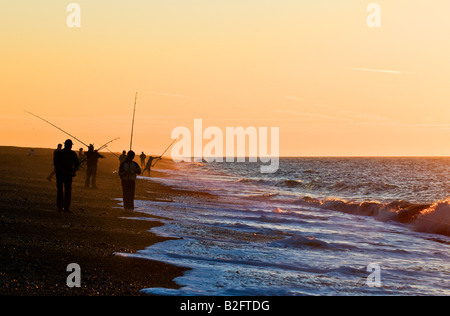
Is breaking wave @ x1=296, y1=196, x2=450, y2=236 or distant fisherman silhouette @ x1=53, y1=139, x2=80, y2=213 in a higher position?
distant fisherman silhouette @ x1=53, y1=139, x2=80, y2=213

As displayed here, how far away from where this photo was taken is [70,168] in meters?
13.6

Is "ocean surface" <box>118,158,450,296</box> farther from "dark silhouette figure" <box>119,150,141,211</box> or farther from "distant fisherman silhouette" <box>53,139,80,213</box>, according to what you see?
"distant fisherman silhouette" <box>53,139,80,213</box>

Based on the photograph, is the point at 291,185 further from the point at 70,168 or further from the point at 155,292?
the point at 155,292

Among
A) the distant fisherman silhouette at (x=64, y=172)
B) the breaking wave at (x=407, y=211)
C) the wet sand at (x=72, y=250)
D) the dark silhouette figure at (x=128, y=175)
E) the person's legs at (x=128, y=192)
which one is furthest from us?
the breaking wave at (x=407, y=211)

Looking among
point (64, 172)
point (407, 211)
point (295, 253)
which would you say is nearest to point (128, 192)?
point (64, 172)

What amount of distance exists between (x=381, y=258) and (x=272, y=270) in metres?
3.45

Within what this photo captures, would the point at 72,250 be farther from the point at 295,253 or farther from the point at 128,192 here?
the point at 128,192

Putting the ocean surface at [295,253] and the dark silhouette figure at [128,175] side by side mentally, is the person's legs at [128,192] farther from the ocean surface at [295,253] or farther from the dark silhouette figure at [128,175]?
the ocean surface at [295,253]

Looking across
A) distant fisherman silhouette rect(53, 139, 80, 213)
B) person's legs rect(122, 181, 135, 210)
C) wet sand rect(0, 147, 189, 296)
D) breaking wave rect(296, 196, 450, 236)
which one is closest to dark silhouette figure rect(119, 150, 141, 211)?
person's legs rect(122, 181, 135, 210)

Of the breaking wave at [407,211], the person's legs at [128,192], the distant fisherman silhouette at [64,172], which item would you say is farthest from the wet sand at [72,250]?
the breaking wave at [407,211]

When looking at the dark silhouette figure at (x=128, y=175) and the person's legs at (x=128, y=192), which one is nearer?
the dark silhouette figure at (x=128, y=175)

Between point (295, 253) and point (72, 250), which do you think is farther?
point (295, 253)

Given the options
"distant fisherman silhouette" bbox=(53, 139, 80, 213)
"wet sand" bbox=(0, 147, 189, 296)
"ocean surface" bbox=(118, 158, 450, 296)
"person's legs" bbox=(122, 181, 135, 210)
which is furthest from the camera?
"person's legs" bbox=(122, 181, 135, 210)
